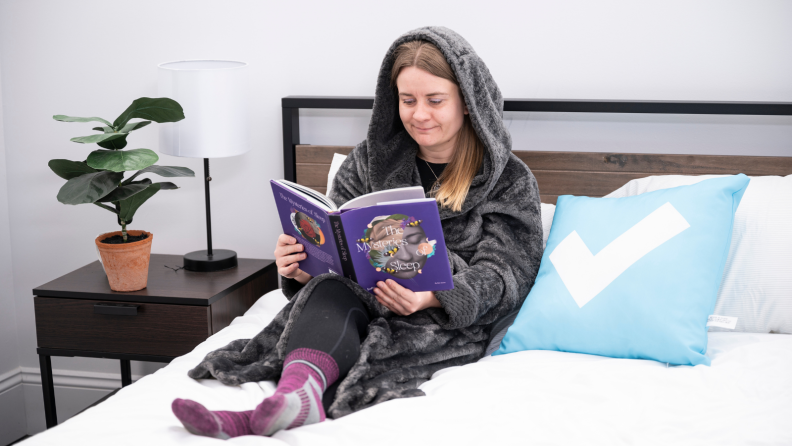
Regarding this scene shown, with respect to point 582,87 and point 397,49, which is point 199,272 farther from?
point 582,87

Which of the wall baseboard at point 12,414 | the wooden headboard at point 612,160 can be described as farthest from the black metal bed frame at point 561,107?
the wall baseboard at point 12,414

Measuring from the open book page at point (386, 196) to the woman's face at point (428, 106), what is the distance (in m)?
0.27

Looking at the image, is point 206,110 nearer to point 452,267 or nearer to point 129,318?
point 129,318

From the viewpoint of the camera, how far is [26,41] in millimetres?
2039

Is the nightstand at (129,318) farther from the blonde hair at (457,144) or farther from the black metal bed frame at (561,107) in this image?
the blonde hair at (457,144)

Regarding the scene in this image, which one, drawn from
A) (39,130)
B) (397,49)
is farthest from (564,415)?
(39,130)

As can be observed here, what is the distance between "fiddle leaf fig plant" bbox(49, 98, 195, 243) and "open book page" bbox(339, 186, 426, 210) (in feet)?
2.01

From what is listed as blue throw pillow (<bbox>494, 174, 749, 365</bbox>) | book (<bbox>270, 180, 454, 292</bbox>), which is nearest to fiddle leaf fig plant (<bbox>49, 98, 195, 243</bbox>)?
book (<bbox>270, 180, 454, 292</bbox>)

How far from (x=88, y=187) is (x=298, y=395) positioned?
3.01 ft

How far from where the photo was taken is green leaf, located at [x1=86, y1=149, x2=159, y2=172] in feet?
4.76

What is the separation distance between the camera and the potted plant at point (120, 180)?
1471 mm

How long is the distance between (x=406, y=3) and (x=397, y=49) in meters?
0.48

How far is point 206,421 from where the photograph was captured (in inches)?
33.3

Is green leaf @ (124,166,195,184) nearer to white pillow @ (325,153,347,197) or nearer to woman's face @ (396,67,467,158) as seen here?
white pillow @ (325,153,347,197)
